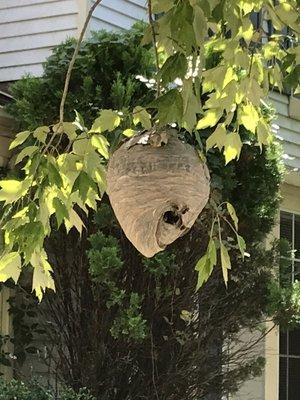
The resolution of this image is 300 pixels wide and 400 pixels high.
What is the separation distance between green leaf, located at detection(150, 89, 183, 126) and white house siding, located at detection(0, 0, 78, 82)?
14.9 feet

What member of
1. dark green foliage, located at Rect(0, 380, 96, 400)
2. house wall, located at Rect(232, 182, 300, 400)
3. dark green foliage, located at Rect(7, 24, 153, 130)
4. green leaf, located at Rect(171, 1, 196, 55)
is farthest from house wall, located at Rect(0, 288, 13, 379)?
green leaf, located at Rect(171, 1, 196, 55)

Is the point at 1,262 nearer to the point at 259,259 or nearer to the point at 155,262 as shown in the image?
the point at 155,262

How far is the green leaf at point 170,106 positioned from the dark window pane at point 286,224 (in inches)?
239

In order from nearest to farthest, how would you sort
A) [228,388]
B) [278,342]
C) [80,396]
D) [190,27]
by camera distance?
[190,27] < [80,396] < [228,388] < [278,342]

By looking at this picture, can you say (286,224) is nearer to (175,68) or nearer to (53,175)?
(53,175)

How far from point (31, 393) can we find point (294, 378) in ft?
13.4

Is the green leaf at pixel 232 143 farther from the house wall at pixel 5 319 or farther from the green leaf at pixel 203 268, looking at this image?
the house wall at pixel 5 319

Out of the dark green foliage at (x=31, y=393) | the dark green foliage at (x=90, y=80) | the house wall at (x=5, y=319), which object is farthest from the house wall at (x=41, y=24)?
the dark green foliage at (x=31, y=393)

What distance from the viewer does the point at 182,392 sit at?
5473mm

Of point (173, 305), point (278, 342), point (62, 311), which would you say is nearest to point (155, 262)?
point (173, 305)

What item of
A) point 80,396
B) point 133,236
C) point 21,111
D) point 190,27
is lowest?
point 80,396

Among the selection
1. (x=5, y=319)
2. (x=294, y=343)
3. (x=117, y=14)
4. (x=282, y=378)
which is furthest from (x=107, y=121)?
(x=294, y=343)

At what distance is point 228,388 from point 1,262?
3.31m

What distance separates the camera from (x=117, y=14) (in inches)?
270
